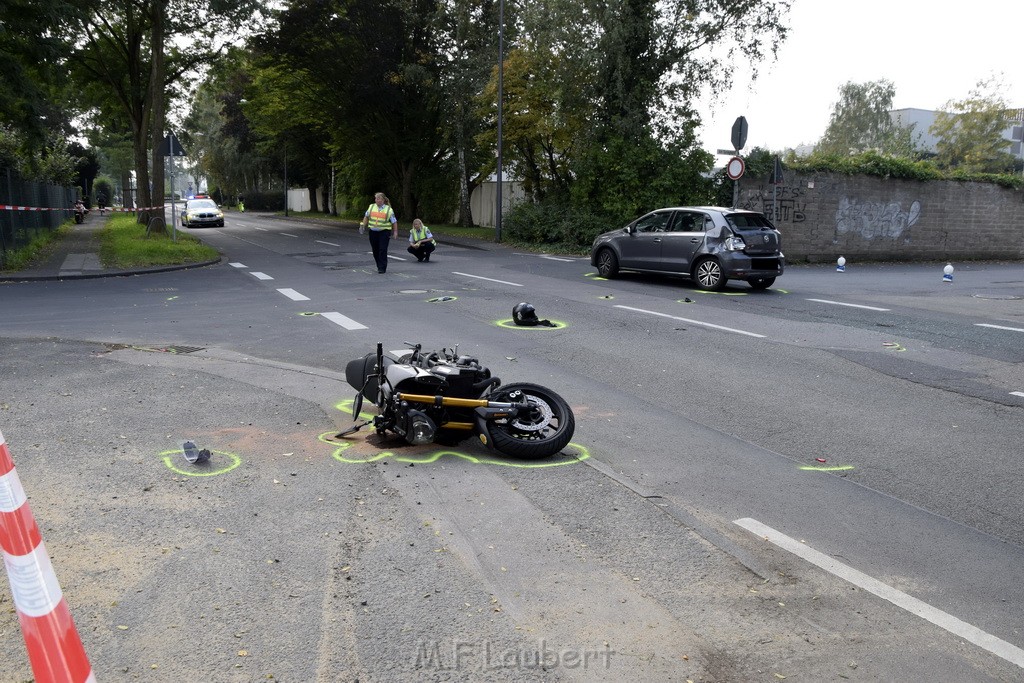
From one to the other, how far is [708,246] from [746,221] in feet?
2.97

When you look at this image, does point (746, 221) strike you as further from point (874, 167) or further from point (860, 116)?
point (860, 116)

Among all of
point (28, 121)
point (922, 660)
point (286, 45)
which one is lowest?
point (922, 660)

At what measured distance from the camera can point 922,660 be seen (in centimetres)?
331

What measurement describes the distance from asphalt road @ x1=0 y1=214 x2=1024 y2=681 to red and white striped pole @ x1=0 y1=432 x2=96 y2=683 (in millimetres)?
1104

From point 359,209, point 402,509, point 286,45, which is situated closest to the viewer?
point 402,509

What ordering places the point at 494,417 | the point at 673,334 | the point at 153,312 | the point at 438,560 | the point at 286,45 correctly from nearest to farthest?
the point at 438,560 → the point at 494,417 → the point at 673,334 → the point at 153,312 → the point at 286,45

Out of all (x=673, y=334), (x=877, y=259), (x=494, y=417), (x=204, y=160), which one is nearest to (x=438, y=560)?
(x=494, y=417)

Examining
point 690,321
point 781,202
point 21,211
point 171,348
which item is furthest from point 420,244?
point 171,348

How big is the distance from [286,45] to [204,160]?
66.1 metres

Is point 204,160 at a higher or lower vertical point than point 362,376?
higher

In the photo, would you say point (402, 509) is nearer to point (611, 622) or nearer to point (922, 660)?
point (611, 622)

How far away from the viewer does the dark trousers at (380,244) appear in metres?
18.7

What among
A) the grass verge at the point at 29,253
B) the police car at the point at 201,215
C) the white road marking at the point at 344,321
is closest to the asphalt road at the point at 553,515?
the white road marking at the point at 344,321

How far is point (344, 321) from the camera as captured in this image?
1184cm
